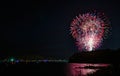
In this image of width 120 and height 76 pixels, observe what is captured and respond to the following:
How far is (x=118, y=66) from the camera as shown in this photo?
200ft

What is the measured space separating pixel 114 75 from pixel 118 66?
5.39 m

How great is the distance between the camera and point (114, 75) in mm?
56062

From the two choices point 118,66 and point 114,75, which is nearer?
point 114,75
